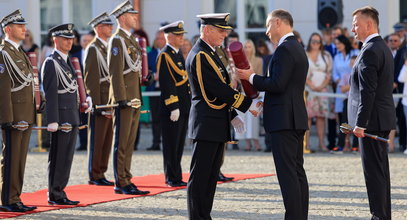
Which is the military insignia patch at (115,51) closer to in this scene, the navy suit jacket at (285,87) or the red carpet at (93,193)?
the red carpet at (93,193)

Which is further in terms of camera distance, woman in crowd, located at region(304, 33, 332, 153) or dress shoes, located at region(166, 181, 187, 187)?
woman in crowd, located at region(304, 33, 332, 153)

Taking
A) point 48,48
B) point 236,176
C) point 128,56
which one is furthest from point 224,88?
point 48,48

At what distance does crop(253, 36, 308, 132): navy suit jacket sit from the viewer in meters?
8.26

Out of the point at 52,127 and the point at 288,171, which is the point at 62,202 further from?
the point at 288,171

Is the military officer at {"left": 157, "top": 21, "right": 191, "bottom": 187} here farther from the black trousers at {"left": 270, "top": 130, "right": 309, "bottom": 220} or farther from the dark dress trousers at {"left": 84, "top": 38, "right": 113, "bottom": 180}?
the black trousers at {"left": 270, "top": 130, "right": 309, "bottom": 220}

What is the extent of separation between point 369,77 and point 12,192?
3.51 m

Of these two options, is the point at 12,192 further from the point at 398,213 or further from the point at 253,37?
the point at 253,37

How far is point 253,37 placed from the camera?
20453 mm

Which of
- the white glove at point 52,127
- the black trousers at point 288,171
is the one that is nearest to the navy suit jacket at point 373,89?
the black trousers at point 288,171

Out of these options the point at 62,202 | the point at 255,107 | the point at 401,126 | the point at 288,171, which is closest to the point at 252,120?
the point at 401,126

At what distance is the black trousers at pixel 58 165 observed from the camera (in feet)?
34.0

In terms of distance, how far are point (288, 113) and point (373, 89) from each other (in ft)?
2.34

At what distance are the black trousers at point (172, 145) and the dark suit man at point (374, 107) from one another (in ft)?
11.6

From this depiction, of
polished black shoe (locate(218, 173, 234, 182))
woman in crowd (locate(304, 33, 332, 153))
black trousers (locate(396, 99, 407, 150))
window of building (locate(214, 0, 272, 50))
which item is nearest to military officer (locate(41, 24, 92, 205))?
polished black shoe (locate(218, 173, 234, 182))
